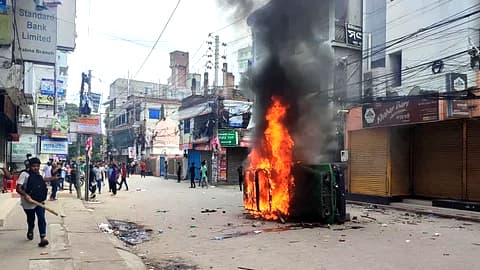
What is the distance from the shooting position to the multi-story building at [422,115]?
15188 millimetres

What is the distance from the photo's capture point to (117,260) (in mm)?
7148

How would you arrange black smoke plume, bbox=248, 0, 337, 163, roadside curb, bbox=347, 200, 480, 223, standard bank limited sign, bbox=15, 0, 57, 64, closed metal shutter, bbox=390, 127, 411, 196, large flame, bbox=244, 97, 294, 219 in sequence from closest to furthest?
1. standard bank limited sign, bbox=15, 0, 57, 64
2. large flame, bbox=244, 97, 294, 219
3. black smoke plume, bbox=248, 0, 337, 163
4. roadside curb, bbox=347, 200, 480, 223
5. closed metal shutter, bbox=390, 127, 411, 196

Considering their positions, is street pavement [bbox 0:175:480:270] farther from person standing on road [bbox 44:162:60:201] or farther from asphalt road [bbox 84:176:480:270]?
person standing on road [bbox 44:162:60:201]

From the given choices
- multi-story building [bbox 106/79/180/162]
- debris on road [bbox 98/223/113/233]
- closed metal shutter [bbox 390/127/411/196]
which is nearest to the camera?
debris on road [bbox 98/223/113/233]

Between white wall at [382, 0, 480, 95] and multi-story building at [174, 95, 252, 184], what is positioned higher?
white wall at [382, 0, 480, 95]

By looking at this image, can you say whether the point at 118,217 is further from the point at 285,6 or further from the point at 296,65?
the point at 285,6

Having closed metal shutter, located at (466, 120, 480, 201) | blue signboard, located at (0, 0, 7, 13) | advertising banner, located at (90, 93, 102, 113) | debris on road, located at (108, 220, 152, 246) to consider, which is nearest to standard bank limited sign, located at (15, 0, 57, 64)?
blue signboard, located at (0, 0, 7, 13)

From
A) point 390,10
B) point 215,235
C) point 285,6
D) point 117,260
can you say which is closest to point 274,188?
point 215,235

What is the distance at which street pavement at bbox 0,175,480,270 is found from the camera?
730 centimetres

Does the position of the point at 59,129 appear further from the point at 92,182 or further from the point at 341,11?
the point at 341,11

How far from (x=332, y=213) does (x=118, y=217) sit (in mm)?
5994

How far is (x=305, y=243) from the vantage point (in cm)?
930

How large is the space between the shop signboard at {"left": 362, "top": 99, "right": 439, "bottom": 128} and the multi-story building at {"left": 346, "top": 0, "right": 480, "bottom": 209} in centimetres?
3

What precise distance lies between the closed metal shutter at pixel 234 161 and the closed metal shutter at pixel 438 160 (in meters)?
16.7
